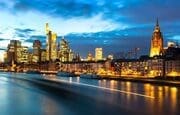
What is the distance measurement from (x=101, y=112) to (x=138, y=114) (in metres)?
2.87

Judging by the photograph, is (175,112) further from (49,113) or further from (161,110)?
(49,113)

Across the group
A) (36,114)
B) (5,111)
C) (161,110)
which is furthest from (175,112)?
(5,111)

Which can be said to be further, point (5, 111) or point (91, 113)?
point (5, 111)

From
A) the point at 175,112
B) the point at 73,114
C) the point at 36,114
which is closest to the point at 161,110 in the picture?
the point at 175,112

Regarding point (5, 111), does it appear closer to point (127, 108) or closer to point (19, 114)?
point (19, 114)

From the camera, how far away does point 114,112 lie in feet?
104

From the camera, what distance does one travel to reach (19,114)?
3139cm

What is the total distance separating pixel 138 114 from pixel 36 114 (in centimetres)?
729

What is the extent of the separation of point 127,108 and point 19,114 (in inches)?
347

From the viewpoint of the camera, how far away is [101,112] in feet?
104

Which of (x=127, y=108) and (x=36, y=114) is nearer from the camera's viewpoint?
(x=36, y=114)

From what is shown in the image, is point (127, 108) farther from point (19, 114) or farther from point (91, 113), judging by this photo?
point (19, 114)

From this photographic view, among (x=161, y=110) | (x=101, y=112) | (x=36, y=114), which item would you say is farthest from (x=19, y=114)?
(x=161, y=110)

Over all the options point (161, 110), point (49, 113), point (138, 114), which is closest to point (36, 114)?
point (49, 113)
